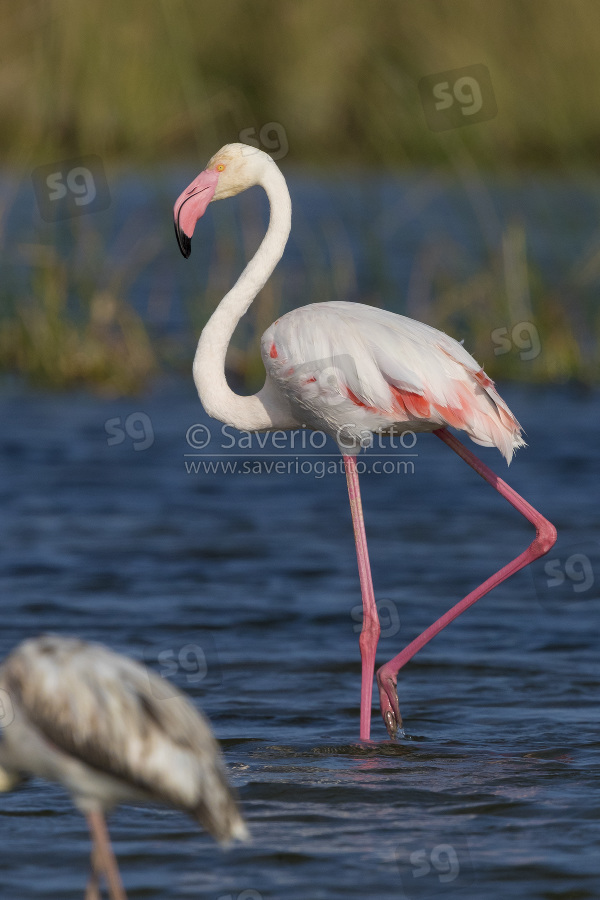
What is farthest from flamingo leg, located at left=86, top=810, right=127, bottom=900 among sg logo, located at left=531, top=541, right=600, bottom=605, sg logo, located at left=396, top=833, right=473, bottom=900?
sg logo, located at left=531, top=541, right=600, bottom=605

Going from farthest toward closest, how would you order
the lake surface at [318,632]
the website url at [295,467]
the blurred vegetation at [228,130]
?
the website url at [295,467] → the blurred vegetation at [228,130] → the lake surface at [318,632]

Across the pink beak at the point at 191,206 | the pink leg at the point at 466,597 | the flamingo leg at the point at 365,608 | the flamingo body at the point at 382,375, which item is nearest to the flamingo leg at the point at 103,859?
the flamingo leg at the point at 365,608

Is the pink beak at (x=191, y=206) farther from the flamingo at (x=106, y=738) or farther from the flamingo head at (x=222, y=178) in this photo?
the flamingo at (x=106, y=738)

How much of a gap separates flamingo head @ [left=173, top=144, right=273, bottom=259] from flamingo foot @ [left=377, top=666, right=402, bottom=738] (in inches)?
78.5

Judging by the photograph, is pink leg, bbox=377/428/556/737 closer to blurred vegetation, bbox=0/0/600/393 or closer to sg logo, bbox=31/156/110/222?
blurred vegetation, bbox=0/0/600/393

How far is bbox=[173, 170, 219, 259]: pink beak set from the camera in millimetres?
6070

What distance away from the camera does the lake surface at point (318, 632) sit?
4.59m

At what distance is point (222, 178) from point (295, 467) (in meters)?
5.12

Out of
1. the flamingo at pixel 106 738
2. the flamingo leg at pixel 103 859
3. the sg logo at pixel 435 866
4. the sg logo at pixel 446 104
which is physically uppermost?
the sg logo at pixel 446 104

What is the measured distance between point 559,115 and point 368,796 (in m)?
6.37

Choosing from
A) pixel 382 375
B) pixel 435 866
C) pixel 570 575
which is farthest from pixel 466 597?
pixel 570 575

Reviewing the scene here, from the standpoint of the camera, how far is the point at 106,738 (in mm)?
3861

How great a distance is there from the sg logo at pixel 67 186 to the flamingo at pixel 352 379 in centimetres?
420

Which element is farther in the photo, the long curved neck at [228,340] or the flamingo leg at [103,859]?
the long curved neck at [228,340]
